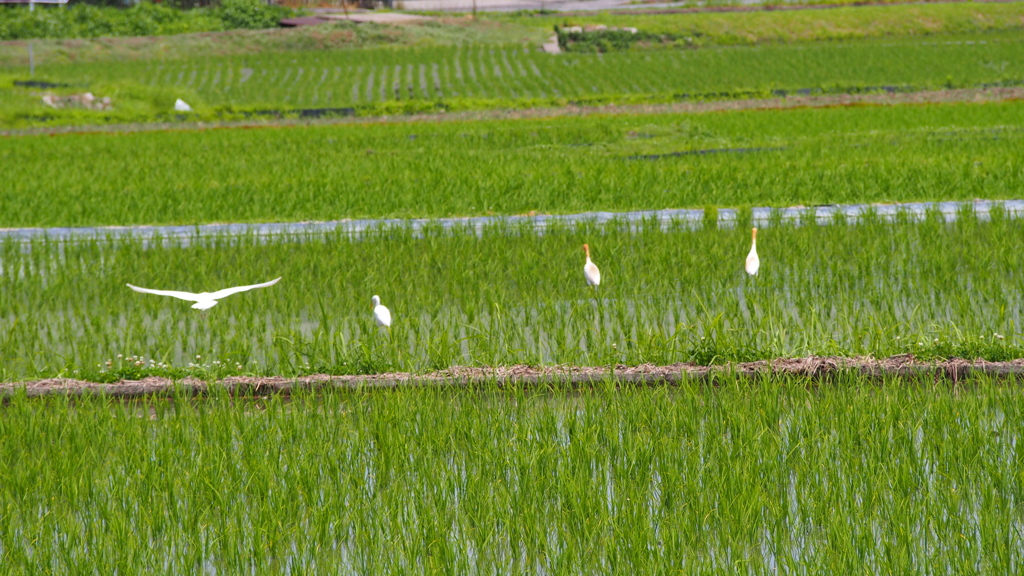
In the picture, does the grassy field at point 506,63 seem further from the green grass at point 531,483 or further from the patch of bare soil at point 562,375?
the green grass at point 531,483

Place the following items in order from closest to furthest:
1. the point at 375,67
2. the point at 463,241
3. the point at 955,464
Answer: the point at 955,464, the point at 463,241, the point at 375,67

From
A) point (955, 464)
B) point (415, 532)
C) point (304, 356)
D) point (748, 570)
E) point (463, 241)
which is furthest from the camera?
point (463, 241)

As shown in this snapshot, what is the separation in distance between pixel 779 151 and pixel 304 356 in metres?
10.1

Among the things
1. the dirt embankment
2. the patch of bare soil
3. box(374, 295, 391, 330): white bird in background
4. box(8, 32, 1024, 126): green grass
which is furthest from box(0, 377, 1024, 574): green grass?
box(8, 32, 1024, 126): green grass

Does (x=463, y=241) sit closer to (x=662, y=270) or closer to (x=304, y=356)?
(x=662, y=270)

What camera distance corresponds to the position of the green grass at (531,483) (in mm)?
3221

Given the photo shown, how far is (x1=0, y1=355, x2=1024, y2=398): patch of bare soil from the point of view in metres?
4.83

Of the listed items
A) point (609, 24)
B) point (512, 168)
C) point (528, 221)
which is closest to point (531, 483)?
point (528, 221)

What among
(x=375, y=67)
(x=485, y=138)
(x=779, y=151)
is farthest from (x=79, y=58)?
(x=779, y=151)

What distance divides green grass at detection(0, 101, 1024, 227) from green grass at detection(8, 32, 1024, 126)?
636 centimetres

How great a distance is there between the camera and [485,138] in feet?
60.1

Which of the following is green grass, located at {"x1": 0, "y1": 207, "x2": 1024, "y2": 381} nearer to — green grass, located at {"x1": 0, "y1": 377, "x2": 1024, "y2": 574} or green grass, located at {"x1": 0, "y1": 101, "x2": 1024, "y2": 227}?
green grass, located at {"x1": 0, "y1": 377, "x2": 1024, "y2": 574}

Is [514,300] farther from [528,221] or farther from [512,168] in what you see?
[512,168]

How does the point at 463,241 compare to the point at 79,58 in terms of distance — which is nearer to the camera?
the point at 463,241
